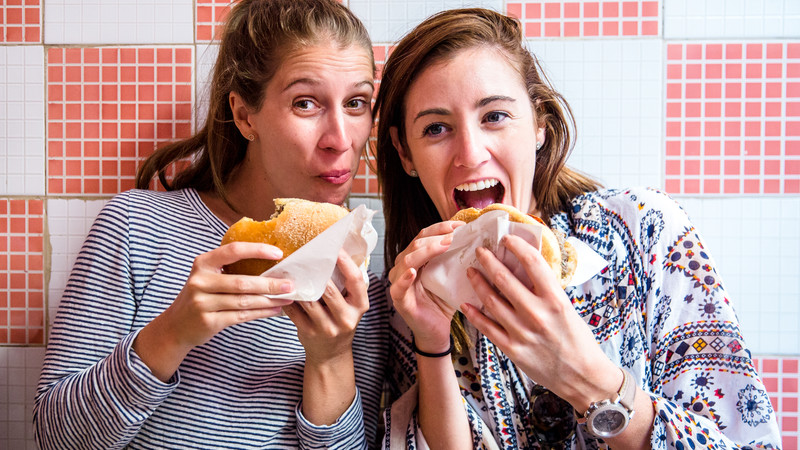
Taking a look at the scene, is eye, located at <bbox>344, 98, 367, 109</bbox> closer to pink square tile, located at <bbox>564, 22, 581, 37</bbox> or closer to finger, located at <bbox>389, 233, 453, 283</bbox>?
finger, located at <bbox>389, 233, 453, 283</bbox>

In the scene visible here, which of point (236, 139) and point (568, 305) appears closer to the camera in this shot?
point (568, 305)

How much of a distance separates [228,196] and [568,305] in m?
0.98

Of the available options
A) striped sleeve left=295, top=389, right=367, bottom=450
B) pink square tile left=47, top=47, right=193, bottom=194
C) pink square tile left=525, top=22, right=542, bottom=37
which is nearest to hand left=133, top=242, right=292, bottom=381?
striped sleeve left=295, top=389, right=367, bottom=450

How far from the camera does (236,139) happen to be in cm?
162

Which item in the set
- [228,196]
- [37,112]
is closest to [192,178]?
[228,196]

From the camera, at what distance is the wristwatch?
1.13 m

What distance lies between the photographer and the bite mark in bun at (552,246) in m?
1.08

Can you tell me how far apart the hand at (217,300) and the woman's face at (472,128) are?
0.49 meters

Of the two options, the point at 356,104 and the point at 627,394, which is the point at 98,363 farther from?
the point at 627,394

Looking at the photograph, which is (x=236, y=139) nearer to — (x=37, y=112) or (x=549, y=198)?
(x=37, y=112)

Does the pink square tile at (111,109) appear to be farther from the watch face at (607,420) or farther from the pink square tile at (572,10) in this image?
the watch face at (607,420)

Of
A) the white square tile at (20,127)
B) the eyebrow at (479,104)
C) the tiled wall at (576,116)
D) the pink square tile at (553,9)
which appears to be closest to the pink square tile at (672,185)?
the tiled wall at (576,116)

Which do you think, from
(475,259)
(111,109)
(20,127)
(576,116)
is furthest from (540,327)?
(20,127)

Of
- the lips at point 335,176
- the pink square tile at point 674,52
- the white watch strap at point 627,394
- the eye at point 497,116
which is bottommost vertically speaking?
the white watch strap at point 627,394
